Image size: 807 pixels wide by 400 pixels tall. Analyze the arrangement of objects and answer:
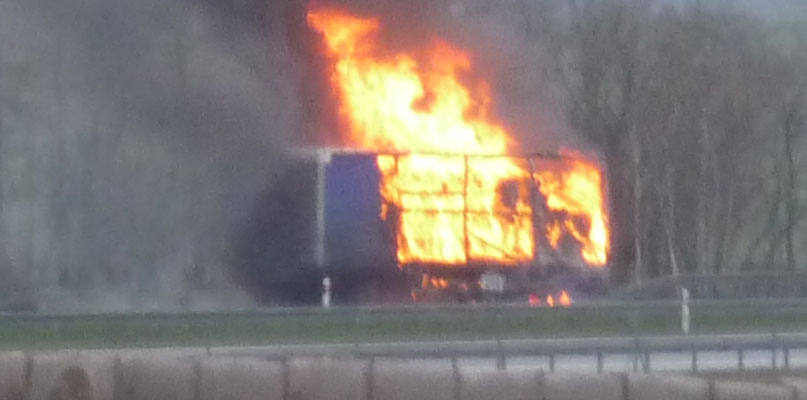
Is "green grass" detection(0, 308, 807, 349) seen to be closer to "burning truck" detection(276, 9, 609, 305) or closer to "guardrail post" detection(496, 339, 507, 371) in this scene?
"guardrail post" detection(496, 339, 507, 371)

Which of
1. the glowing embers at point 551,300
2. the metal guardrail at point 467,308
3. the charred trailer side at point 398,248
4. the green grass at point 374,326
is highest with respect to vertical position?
the charred trailer side at point 398,248

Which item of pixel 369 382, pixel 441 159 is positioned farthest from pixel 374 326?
pixel 369 382

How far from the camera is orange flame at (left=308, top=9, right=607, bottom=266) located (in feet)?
13.5

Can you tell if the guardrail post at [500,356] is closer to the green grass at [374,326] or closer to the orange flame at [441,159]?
the green grass at [374,326]

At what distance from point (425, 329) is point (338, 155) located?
91 cm

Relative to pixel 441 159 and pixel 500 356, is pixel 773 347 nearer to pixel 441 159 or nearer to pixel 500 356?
pixel 500 356

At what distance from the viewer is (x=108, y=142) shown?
12.8ft

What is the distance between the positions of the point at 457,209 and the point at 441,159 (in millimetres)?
208

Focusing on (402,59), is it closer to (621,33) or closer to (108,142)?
(621,33)

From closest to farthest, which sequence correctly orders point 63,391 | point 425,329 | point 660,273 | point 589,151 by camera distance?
point 63,391
point 425,329
point 660,273
point 589,151

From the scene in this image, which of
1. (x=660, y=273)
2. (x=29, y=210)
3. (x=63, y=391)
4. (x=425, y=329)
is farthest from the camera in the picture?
(x=660, y=273)

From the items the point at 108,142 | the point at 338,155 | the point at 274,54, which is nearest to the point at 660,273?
the point at 338,155

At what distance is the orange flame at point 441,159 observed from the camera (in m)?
Result: 4.12

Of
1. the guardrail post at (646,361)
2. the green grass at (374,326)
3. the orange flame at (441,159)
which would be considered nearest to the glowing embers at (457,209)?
the orange flame at (441,159)
